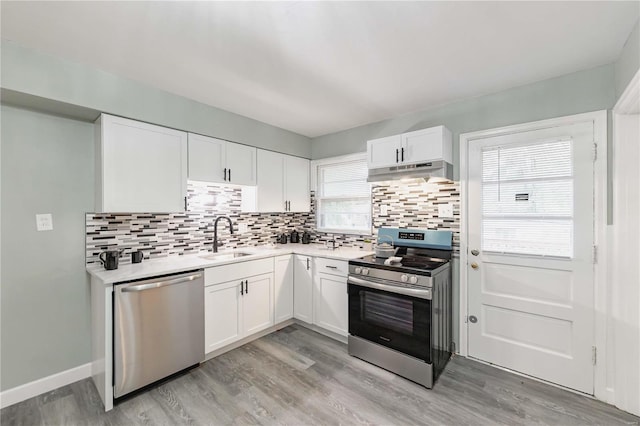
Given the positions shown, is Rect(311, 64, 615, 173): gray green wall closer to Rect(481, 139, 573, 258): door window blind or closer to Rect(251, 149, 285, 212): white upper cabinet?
Rect(481, 139, 573, 258): door window blind

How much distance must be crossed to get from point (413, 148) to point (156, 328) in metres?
2.67

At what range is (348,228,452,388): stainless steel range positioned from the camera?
2219 millimetres

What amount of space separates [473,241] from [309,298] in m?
1.79

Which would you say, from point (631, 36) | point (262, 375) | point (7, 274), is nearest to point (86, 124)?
point (7, 274)

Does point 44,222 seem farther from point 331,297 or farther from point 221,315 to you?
point 331,297

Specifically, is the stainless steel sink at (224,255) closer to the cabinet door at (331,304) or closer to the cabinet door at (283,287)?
the cabinet door at (283,287)

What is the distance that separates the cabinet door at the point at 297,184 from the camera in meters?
3.72

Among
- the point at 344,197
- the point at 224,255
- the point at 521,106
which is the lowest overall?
the point at 224,255

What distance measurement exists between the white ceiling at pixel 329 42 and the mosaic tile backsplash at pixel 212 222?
3.33ft

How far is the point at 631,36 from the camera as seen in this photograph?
167 centimetres

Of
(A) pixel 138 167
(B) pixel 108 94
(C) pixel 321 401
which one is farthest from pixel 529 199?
(B) pixel 108 94

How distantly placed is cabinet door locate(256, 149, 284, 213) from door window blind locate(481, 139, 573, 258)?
2.26m

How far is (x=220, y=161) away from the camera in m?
2.96

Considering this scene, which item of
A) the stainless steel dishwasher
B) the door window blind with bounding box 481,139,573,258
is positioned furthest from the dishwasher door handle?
the door window blind with bounding box 481,139,573,258
